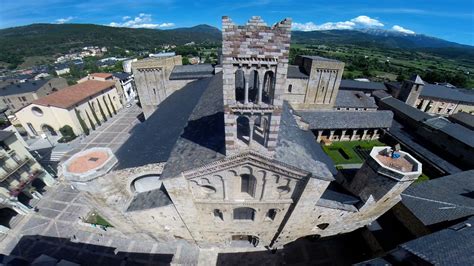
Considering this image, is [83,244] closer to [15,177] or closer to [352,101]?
[15,177]

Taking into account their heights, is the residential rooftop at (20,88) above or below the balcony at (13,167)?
below

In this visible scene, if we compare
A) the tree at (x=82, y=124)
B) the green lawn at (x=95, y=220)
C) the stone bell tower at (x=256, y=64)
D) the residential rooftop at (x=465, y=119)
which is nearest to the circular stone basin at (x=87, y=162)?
the stone bell tower at (x=256, y=64)

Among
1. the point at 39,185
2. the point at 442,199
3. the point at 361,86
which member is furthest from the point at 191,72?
the point at 361,86

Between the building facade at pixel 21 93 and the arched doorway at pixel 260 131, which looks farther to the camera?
the building facade at pixel 21 93

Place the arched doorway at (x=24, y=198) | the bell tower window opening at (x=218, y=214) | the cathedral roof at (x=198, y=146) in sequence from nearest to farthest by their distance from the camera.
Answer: the cathedral roof at (x=198, y=146), the bell tower window opening at (x=218, y=214), the arched doorway at (x=24, y=198)

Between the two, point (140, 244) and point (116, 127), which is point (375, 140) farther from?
point (116, 127)

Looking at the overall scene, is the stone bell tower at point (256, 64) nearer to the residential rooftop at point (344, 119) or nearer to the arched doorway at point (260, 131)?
the arched doorway at point (260, 131)
